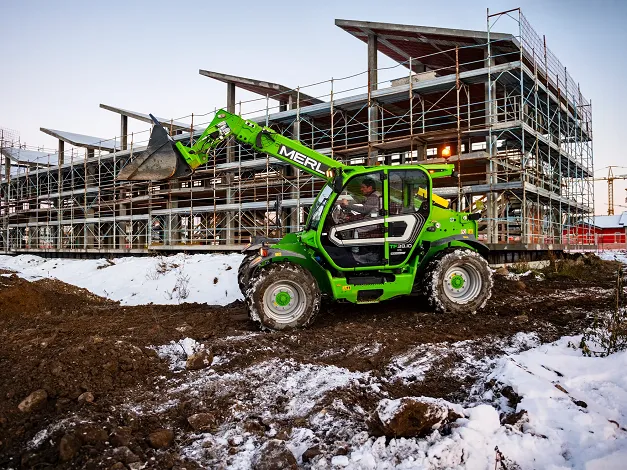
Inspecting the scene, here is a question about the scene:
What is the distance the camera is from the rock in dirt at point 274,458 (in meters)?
2.70

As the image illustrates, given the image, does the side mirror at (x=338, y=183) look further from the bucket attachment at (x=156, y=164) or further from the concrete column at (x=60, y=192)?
the concrete column at (x=60, y=192)

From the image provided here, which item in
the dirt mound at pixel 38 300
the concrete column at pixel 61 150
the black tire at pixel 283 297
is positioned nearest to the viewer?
the black tire at pixel 283 297

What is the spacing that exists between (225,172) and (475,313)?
18.8m

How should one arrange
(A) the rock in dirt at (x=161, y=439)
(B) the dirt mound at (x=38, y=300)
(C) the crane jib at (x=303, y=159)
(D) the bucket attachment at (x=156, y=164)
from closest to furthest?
(A) the rock in dirt at (x=161, y=439)
(C) the crane jib at (x=303, y=159)
(D) the bucket attachment at (x=156, y=164)
(B) the dirt mound at (x=38, y=300)

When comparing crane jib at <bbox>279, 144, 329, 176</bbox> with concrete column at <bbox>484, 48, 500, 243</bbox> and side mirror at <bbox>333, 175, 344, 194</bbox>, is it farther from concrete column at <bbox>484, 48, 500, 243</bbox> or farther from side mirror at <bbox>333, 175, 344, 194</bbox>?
concrete column at <bbox>484, 48, 500, 243</bbox>

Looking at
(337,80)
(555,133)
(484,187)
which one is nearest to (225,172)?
(337,80)

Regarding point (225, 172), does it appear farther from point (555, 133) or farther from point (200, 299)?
point (555, 133)

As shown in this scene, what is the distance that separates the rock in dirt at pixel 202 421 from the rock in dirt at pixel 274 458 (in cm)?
51

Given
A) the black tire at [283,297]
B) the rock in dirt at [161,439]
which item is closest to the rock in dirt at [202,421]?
the rock in dirt at [161,439]

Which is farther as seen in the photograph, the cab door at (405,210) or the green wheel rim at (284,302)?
the cab door at (405,210)

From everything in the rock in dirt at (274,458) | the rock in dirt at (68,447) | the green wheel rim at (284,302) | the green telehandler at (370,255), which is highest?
the green telehandler at (370,255)

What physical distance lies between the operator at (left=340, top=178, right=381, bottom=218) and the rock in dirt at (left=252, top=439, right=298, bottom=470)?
13.8 feet

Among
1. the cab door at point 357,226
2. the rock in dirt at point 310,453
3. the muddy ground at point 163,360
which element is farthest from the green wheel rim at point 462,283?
the rock in dirt at point 310,453

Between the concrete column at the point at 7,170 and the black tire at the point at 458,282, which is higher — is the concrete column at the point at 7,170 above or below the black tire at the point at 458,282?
above
